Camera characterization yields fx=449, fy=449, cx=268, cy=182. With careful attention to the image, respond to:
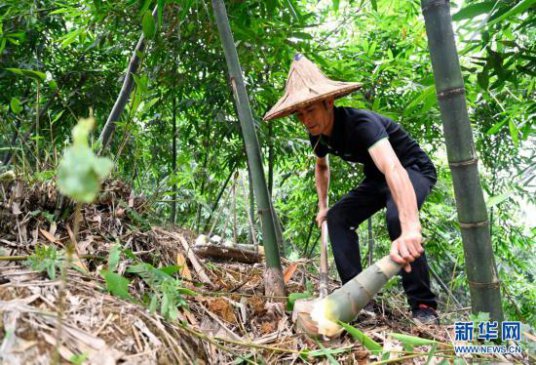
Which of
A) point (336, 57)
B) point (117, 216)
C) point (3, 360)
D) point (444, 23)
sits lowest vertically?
point (3, 360)

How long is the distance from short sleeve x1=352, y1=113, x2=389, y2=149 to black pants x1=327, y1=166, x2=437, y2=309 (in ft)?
1.06

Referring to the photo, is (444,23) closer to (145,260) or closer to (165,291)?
(165,291)

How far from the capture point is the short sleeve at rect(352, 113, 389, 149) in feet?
5.88

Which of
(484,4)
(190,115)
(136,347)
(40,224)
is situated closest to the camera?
(136,347)

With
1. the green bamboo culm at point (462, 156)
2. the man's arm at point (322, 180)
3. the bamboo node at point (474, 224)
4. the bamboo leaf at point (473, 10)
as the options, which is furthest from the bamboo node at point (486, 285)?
the man's arm at point (322, 180)

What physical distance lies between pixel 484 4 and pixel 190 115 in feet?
7.64

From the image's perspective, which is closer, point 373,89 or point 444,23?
point 444,23

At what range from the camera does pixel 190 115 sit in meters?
3.34

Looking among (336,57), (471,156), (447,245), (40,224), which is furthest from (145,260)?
(447,245)

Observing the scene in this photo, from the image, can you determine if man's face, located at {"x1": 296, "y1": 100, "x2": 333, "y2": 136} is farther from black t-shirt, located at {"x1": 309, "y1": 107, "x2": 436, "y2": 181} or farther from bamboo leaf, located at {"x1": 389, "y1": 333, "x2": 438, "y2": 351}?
bamboo leaf, located at {"x1": 389, "y1": 333, "x2": 438, "y2": 351}

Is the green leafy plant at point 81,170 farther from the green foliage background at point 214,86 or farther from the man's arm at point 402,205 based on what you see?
the green foliage background at point 214,86

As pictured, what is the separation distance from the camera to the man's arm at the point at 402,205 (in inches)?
61.0

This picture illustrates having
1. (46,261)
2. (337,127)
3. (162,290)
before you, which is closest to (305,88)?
Result: (337,127)

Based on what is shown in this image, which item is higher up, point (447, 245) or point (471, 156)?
point (471, 156)
